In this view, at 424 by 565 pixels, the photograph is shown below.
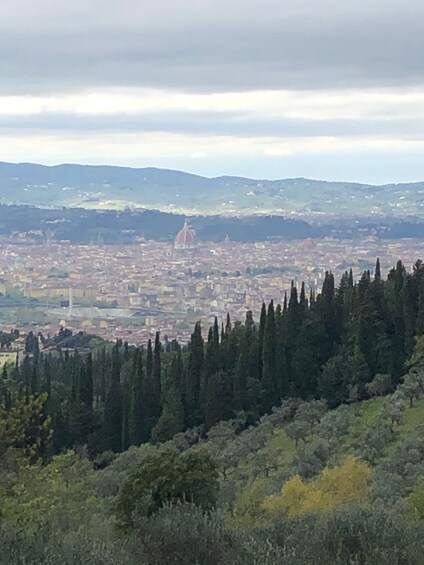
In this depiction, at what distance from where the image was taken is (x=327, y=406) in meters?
37.2

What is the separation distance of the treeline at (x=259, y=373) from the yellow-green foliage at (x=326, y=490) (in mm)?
17661

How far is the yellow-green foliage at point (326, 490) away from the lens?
16891mm

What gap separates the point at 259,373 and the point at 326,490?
2359 centimetres

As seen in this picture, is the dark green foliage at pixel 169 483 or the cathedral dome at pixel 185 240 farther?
the cathedral dome at pixel 185 240

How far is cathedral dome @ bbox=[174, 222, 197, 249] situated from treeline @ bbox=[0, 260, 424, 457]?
122 metres

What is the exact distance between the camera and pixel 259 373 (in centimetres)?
4197

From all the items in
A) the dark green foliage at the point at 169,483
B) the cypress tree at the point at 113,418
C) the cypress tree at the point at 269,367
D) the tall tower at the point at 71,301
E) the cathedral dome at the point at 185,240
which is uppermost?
the cathedral dome at the point at 185,240

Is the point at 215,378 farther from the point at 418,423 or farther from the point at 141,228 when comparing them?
the point at 141,228

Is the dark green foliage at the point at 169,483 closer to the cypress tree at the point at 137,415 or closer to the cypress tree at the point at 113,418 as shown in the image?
the cypress tree at the point at 137,415

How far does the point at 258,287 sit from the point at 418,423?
9834 centimetres

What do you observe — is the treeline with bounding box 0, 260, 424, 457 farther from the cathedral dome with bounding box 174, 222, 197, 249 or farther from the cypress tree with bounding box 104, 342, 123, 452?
the cathedral dome with bounding box 174, 222, 197, 249

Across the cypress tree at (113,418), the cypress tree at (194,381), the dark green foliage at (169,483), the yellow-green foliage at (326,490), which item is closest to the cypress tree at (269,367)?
the cypress tree at (194,381)

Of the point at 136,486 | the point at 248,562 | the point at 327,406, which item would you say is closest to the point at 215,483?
the point at 136,486

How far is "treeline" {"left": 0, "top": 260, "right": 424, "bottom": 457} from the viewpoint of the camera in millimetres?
39250
